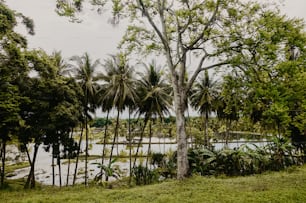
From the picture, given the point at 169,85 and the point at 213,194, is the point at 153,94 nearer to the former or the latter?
the point at 169,85

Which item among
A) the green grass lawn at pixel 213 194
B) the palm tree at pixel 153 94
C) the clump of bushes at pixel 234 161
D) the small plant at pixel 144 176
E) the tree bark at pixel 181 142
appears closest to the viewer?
the green grass lawn at pixel 213 194

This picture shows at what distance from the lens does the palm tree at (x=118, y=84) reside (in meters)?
13.4

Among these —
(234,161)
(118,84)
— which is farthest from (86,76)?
(234,161)

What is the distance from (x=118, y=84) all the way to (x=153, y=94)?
209cm

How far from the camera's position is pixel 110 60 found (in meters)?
13.8

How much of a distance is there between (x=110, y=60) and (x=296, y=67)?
903cm

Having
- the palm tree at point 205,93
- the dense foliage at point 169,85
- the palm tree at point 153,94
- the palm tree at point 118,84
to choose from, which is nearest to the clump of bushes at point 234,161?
the dense foliage at point 169,85

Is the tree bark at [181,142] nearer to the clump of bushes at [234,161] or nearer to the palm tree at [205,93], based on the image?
the clump of bushes at [234,161]

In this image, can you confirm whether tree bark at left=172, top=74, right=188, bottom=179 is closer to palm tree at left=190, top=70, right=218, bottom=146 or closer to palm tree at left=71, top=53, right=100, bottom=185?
palm tree at left=71, top=53, right=100, bottom=185

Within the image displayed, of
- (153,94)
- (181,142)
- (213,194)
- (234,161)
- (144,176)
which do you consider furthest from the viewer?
(153,94)

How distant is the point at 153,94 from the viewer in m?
14.4

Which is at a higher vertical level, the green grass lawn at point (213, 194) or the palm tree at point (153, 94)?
the palm tree at point (153, 94)

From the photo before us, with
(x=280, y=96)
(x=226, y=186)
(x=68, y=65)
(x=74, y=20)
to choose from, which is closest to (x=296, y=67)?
(x=280, y=96)

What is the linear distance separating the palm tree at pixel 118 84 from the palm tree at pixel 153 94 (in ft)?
2.29
